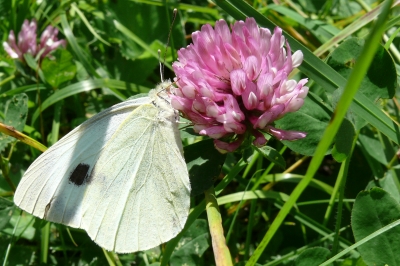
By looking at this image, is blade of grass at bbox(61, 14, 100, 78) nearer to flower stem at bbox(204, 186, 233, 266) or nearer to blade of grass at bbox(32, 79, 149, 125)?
blade of grass at bbox(32, 79, 149, 125)

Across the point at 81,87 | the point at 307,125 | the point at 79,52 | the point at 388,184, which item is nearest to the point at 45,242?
the point at 81,87

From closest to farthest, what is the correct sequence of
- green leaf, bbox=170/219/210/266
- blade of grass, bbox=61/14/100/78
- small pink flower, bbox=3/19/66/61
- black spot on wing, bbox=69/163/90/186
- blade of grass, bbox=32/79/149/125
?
black spot on wing, bbox=69/163/90/186, green leaf, bbox=170/219/210/266, blade of grass, bbox=32/79/149/125, blade of grass, bbox=61/14/100/78, small pink flower, bbox=3/19/66/61

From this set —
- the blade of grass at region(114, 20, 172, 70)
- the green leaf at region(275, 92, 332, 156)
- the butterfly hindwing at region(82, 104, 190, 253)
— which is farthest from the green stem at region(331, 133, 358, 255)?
the blade of grass at region(114, 20, 172, 70)

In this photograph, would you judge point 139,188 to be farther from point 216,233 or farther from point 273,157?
point 273,157

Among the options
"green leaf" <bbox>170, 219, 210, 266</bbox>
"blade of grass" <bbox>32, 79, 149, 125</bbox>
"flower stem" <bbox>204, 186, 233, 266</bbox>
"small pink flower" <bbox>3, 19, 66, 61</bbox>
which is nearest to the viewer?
"flower stem" <bbox>204, 186, 233, 266</bbox>

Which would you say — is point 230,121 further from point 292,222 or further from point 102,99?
point 102,99

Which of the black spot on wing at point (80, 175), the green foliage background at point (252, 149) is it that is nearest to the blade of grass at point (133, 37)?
the green foliage background at point (252, 149)
